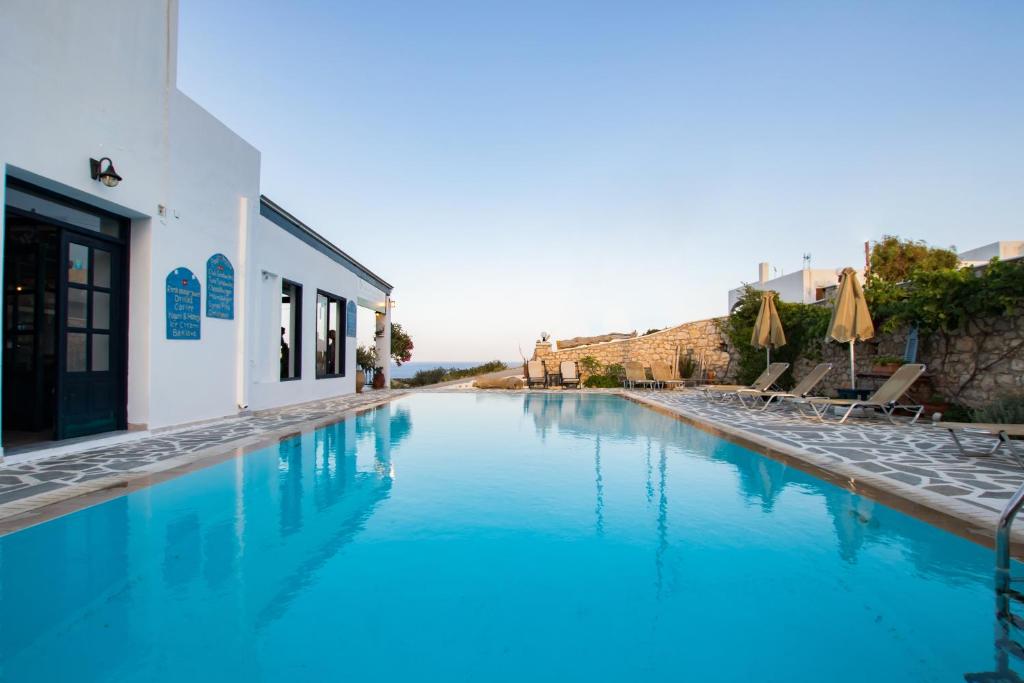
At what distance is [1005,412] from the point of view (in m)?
6.26

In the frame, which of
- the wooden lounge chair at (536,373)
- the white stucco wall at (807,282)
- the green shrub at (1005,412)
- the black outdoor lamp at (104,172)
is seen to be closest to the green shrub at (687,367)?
the wooden lounge chair at (536,373)

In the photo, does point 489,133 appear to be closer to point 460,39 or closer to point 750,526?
point 460,39

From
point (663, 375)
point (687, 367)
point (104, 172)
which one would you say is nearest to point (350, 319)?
point (104, 172)

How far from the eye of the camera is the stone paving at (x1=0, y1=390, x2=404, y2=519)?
152 inches

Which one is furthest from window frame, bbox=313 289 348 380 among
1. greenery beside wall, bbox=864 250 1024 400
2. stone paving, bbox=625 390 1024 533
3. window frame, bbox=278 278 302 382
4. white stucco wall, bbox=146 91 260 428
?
greenery beside wall, bbox=864 250 1024 400

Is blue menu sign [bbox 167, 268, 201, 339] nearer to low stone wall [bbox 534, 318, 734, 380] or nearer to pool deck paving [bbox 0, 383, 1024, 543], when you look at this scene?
pool deck paving [bbox 0, 383, 1024, 543]

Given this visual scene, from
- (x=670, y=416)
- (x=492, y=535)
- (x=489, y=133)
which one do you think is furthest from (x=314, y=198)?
(x=492, y=535)

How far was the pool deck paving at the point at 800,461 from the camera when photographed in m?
3.62

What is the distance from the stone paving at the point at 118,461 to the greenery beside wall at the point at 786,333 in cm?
1076

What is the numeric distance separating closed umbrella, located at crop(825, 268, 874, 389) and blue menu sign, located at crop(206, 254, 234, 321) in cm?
1004

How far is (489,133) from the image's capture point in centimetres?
1456

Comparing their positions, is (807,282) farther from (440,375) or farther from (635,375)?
(440,375)

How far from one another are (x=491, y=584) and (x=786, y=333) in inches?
481

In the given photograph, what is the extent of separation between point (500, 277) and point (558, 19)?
37.9ft
